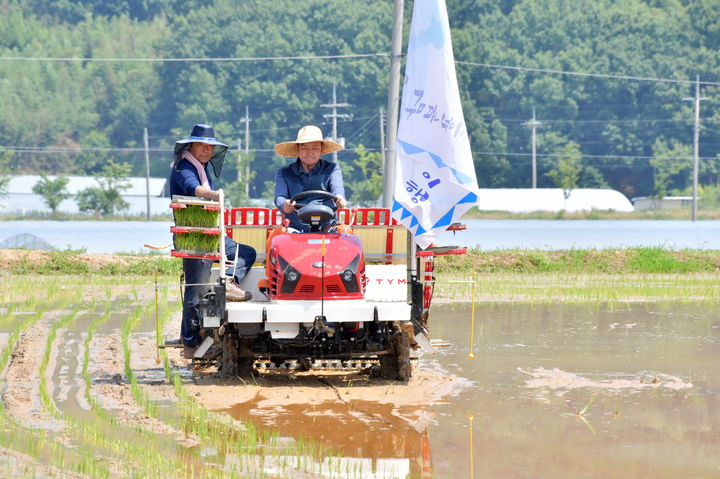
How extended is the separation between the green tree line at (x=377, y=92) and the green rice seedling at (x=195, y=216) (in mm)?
65306

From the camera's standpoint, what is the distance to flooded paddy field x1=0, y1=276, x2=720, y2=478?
7.48 meters

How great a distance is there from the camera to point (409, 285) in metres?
11.1

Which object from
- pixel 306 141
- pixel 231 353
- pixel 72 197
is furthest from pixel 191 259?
pixel 72 197

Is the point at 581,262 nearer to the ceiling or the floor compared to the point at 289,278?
nearer to the floor

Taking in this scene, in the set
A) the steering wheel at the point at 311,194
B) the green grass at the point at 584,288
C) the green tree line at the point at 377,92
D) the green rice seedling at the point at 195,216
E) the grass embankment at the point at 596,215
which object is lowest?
the grass embankment at the point at 596,215

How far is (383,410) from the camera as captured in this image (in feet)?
30.4

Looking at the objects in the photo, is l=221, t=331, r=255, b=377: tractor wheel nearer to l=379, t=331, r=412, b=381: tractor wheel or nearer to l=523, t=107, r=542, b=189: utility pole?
l=379, t=331, r=412, b=381: tractor wheel

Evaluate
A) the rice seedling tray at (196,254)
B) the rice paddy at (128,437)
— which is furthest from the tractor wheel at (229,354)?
the rice seedling tray at (196,254)

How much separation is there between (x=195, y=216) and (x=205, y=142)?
920mm

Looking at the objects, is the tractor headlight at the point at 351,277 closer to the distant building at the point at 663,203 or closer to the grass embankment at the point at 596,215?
the grass embankment at the point at 596,215

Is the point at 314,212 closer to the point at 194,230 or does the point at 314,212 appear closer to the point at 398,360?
the point at 194,230

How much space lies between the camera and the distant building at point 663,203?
8126 centimetres

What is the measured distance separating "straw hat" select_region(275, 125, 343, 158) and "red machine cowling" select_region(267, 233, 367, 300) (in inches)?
40.8

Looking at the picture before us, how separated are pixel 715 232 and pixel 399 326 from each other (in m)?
47.8
